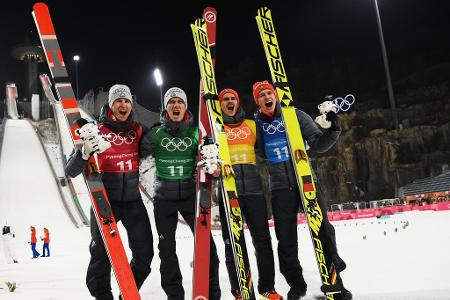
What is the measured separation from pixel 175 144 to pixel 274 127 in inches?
42.3

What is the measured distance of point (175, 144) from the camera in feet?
12.5

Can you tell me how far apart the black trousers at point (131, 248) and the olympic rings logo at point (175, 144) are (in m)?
0.67

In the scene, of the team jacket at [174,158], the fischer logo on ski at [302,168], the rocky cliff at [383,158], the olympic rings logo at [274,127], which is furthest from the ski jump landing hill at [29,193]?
the rocky cliff at [383,158]

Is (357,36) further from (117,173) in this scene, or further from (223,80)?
(117,173)

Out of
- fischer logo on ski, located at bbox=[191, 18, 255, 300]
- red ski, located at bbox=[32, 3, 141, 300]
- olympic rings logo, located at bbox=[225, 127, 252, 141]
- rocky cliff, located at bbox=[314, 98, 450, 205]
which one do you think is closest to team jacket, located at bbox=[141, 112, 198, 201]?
fischer logo on ski, located at bbox=[191, 18, 255, 300]

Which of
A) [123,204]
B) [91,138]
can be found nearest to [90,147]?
[91,138]

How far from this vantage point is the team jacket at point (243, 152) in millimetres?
3992

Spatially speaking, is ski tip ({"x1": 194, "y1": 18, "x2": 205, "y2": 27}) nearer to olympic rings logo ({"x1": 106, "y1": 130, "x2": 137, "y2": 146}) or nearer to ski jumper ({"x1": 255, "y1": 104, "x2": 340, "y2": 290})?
ski jumper ({"x1": 255, "y1": 104, "x2": 340, "y2": 290})

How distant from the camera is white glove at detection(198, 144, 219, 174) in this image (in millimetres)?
3348

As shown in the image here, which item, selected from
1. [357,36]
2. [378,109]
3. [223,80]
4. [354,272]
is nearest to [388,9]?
[357,36]

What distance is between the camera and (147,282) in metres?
5.26

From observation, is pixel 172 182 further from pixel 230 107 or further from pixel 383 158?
pixel 383 158

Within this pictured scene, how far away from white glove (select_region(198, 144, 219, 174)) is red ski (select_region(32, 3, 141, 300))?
0.98m

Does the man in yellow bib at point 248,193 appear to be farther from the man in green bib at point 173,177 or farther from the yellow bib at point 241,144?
the man in green bib at point 173,177
